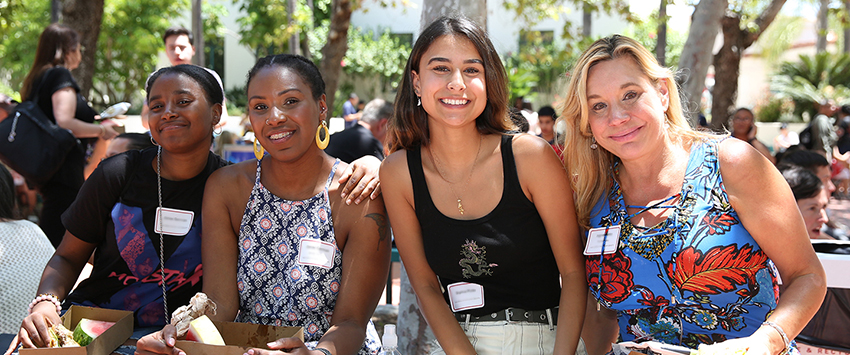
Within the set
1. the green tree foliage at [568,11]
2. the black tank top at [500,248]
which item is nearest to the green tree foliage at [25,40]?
the green tree foliage at [568,11]

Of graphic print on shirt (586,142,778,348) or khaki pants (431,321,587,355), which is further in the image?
khaki pants (431,321,587,355)

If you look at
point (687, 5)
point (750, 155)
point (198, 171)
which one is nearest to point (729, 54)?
point (687, 5)

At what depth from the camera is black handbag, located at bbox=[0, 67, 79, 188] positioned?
4820mm

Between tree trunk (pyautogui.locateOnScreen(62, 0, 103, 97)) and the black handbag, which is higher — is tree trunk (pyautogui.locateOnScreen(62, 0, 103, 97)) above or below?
above

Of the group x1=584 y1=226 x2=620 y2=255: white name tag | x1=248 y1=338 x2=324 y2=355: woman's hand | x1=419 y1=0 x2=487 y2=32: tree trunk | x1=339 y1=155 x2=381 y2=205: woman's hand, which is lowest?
x1=248 y1=338 x2=324 y2=355: woman's hand

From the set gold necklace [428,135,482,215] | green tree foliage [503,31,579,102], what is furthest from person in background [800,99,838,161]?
gold necklace [428,135,482,215]

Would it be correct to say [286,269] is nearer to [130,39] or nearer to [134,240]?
[134,240]

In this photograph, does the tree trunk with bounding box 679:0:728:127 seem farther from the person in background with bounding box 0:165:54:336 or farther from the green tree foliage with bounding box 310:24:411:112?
the green tree foliage with bounding box 310:24:411:112

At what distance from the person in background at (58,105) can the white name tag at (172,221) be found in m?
2.75

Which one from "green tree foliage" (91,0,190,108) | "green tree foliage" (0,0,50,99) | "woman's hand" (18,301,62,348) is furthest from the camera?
"green tree foliage" (0,0,50,99)

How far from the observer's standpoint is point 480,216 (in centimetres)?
246

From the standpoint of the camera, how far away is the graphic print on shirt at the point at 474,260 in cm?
245

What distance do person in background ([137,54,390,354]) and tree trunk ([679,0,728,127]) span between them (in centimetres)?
457

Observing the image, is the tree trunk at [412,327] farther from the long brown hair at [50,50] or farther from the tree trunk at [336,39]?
the tree trunk at [336,39]
